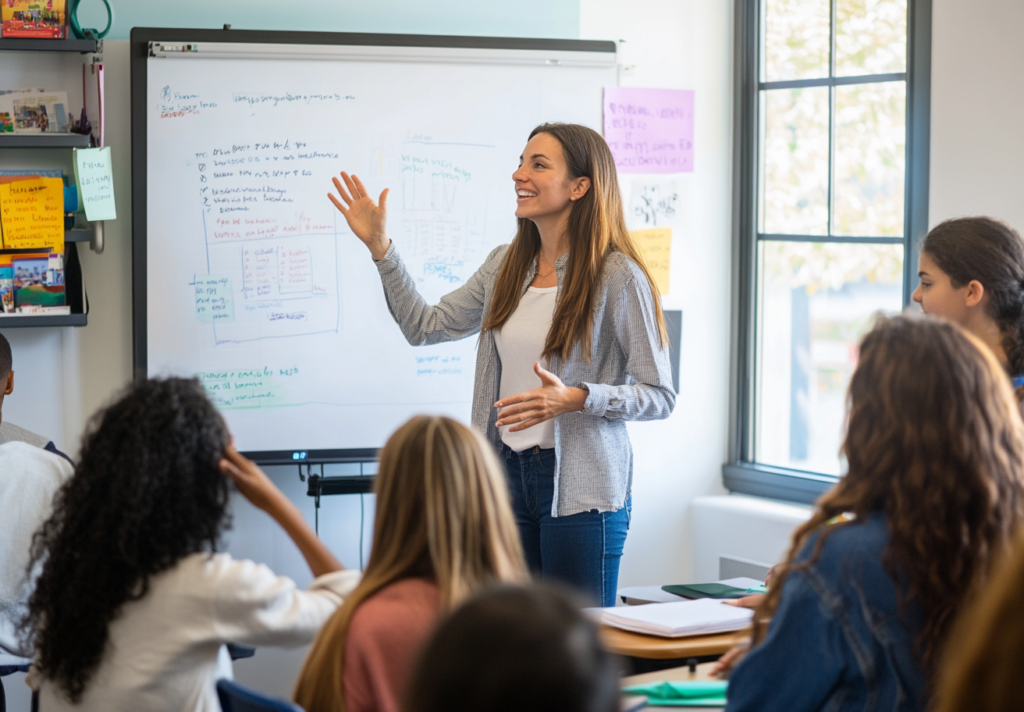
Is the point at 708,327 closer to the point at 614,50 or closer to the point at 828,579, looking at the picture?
the point at 614,50

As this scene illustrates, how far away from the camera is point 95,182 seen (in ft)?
9.39

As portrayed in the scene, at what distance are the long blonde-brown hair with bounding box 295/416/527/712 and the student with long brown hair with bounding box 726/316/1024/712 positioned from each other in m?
0.35

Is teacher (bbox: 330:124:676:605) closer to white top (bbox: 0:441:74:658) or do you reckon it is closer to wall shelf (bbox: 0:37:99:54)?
white top (bbox: 0:441:74:658)

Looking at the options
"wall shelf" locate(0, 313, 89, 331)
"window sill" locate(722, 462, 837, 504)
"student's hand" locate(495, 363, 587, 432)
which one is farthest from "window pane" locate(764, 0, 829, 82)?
"wall shelf" locate(0, 313, 89, 331)

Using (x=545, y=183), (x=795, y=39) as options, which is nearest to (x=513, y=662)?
(x=545, y=183)

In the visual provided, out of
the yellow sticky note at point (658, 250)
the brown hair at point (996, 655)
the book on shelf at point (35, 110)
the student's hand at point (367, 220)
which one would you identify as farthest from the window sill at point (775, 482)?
the brown hair at point (996, 655)

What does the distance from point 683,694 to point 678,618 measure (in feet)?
1.05

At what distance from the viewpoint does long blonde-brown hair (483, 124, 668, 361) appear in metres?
2.30

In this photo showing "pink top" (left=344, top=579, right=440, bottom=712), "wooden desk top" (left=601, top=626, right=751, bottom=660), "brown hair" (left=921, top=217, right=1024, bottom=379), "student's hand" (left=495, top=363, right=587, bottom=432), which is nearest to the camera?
"pink top" (left=344, top=579, right=440, bottom=712)

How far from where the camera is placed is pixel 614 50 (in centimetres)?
335

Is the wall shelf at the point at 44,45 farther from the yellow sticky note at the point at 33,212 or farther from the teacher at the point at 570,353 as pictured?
the teacher at the point at 570,353

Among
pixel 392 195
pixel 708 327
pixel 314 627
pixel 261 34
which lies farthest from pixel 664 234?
pixel 314 627

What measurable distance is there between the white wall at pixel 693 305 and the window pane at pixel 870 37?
40 cm

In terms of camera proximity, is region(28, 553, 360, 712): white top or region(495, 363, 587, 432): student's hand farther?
region(495, 363, 587, 432): student's hand
